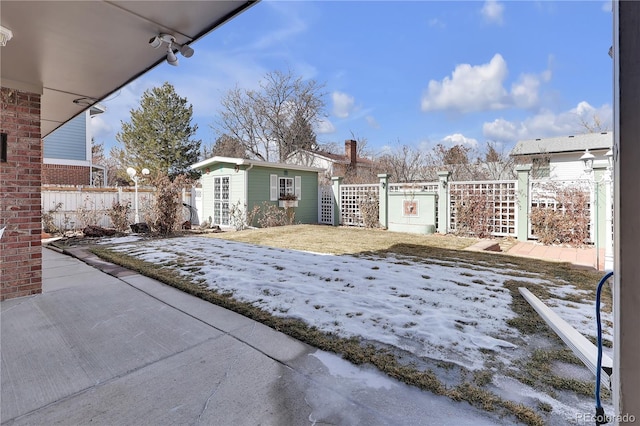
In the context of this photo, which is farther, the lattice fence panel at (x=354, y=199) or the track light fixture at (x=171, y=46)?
the lattice fence panel at (x=354, y=199)

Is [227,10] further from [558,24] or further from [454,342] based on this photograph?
[558,24]

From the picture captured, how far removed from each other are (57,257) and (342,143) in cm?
1957

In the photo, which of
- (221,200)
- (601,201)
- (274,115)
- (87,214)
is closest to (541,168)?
(601,201)

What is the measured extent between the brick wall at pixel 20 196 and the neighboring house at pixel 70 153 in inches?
509

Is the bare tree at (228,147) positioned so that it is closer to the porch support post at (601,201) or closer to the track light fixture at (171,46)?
the porch support post at (601,201)

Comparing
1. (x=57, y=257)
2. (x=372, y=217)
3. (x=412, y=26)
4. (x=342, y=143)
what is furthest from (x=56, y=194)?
(x=342, y=143)

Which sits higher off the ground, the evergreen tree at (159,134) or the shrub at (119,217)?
the evergreen tree at (159,134)

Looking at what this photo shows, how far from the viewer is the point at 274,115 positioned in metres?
21.7

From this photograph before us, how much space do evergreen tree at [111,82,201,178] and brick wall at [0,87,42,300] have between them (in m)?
19.0

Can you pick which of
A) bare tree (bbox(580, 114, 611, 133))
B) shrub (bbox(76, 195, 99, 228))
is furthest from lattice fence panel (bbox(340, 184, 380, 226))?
bare tree (bbox(580, 114, 611, 133))

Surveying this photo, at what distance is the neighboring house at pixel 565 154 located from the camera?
52.2ft

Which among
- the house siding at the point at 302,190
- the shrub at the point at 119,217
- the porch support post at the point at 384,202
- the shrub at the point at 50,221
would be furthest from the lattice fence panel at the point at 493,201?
the shrub at the point at 50,221

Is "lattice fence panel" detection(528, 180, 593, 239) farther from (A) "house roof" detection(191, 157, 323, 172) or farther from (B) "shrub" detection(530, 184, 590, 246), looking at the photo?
(A) "house roof" detection(191, 157, 323, 172)

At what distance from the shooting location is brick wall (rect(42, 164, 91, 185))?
14.0 metres
